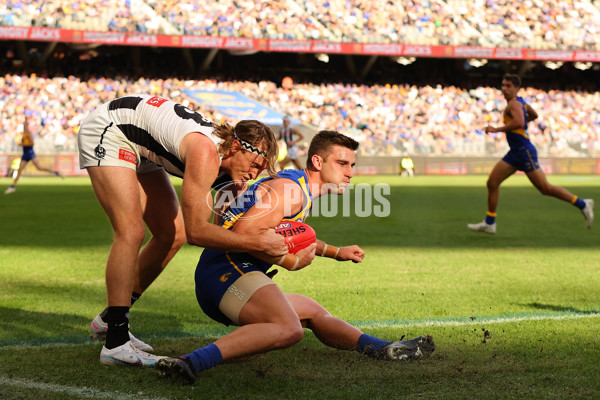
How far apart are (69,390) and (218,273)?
3.25ft

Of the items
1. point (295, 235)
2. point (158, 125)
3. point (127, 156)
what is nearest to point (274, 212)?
point (295, 235)

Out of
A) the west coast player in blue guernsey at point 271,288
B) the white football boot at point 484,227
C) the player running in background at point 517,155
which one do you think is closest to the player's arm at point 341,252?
the west coast player in blue guernsey at point 271,288

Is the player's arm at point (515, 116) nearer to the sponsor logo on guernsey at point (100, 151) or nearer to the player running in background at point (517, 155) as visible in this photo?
the player running in background at point (517, 155)

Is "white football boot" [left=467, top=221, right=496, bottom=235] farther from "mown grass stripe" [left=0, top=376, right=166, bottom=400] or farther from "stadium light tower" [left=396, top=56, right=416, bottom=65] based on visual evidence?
"stadium light tower" [left=396, top=56, right=416, bottom=65]

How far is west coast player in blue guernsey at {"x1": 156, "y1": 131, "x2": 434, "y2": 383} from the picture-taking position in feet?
13.0

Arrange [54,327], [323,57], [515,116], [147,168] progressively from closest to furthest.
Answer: [147,168] → [54,327] → [515,116] → [323,57]

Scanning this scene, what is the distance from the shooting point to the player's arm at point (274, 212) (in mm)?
4074

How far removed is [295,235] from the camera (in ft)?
13.9

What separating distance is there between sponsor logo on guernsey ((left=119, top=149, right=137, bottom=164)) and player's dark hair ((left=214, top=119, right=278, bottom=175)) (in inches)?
26.4

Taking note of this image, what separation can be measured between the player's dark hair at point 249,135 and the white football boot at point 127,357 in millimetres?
1268

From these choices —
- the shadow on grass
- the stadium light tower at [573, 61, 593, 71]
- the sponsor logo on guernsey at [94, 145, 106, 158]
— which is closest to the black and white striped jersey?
the sponsor logo on guernsey at [94, 145, 106, 158]

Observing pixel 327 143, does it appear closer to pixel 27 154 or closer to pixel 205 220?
pixel 205 220

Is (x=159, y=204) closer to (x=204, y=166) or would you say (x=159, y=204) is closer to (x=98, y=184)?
(x=98, y=184)

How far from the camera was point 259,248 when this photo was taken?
401cm
